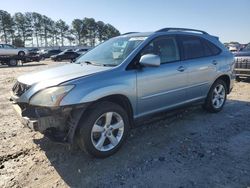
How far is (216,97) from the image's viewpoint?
6.38m

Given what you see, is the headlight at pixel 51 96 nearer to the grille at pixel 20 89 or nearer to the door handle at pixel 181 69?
the grille at pixel 20 89

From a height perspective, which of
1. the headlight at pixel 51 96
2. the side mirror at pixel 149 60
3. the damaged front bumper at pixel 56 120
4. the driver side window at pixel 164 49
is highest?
the driver side window at pixel 164 49

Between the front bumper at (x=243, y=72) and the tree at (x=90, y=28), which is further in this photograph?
the tree at (x=90, y=28)

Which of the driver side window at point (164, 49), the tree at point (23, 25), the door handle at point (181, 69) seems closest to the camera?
the driver side window at point (164, 49)

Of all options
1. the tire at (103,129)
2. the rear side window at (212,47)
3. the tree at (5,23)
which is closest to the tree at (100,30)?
the tree at (5,23)

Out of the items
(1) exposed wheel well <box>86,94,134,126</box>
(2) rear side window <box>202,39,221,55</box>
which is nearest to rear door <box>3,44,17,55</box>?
(2) rear side window <box>202,39,221,55</box>

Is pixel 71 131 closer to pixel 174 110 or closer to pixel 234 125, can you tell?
pixel 174 110

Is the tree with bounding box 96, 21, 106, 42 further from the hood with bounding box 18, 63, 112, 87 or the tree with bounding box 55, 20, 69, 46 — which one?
the hood with bounding box 18, 63, 112, 87

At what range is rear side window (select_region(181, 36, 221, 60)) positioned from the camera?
5478 millimetres

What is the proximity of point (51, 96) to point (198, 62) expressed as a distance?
125 inches

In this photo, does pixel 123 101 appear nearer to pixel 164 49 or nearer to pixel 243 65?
pixel 164 49

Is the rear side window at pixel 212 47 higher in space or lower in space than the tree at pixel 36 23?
lower

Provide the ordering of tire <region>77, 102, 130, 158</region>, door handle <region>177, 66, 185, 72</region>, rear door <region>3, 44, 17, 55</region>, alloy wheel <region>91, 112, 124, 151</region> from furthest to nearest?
rear door <region>3, 44, 17, 55</region>, door handle <region>177, 66, 185, 72</region>, alloy wheel <region>91, 112, 124, 151</region>, tire <region>77, 102, 130, 158</region>

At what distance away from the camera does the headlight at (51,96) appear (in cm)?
363
